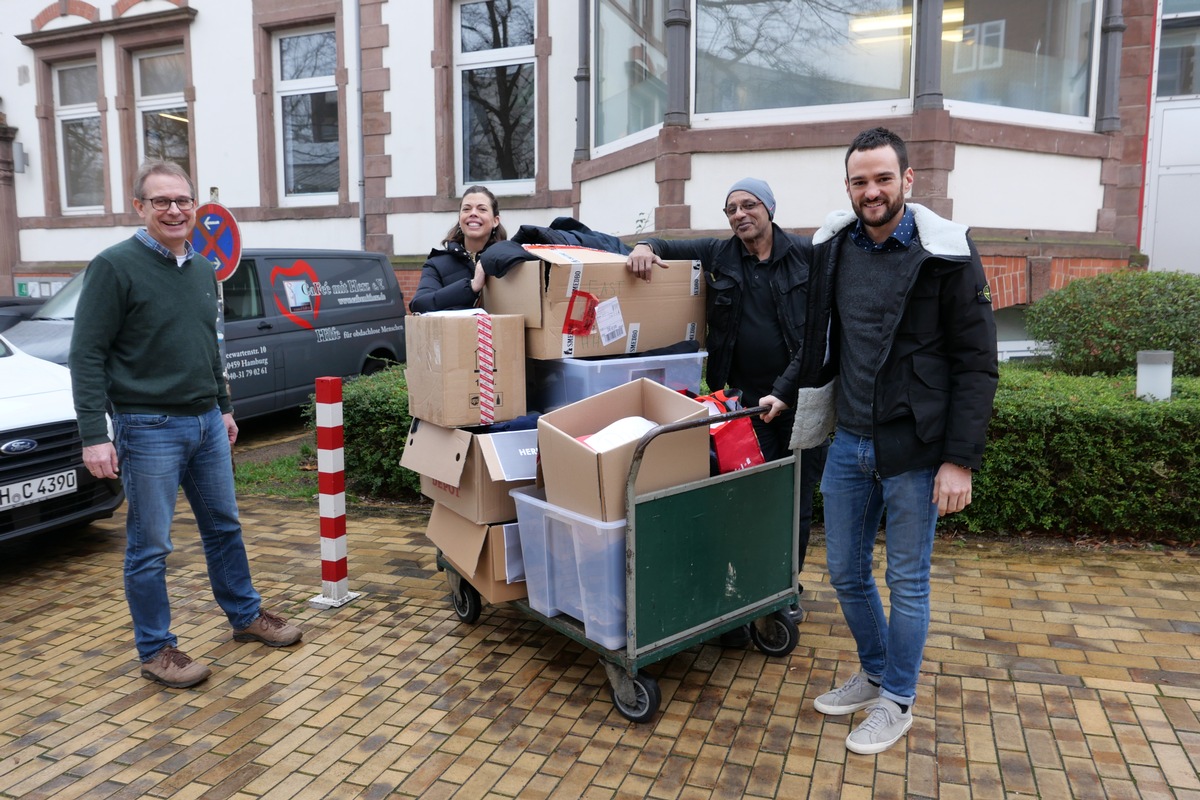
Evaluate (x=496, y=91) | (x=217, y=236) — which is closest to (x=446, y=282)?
(x=217, y=236)

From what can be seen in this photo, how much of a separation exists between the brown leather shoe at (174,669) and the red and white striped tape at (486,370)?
61.0 inches

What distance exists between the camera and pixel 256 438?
8.76 meters

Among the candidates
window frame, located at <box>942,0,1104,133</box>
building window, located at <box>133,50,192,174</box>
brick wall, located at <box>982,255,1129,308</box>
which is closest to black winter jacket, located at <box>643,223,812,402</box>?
brick wall, located at <box>982,255,1129,308</box>

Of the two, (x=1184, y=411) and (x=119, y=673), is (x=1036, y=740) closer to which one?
(x=1184, y=411)

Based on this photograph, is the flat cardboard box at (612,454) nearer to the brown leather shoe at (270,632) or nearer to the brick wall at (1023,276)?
the brown leather shoe at (270,632)

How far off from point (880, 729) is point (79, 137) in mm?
16795

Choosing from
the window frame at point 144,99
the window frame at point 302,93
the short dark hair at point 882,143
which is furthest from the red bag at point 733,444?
the window frame at point 144,99

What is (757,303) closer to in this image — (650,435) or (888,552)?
(650,435)

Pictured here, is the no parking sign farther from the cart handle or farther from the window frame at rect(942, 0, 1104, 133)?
the window frame at rect(942, 0, 1104, 133)

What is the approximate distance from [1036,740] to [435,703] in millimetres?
2199

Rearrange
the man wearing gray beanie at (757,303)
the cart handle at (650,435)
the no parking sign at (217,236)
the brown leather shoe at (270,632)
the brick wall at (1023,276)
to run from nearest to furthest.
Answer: the cart handle at (650,435) → the man wearing gray beanie at (757,303) → the brown leather shoe at (270,632) → the no parking sign at (217,236) → the brick wall at (1023,276)

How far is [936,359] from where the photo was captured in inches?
110

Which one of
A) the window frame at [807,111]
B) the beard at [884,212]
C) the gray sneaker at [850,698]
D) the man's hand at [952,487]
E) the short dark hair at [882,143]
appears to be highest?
the window frame at [807,111]

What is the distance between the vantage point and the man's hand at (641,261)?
3668 millimetres
